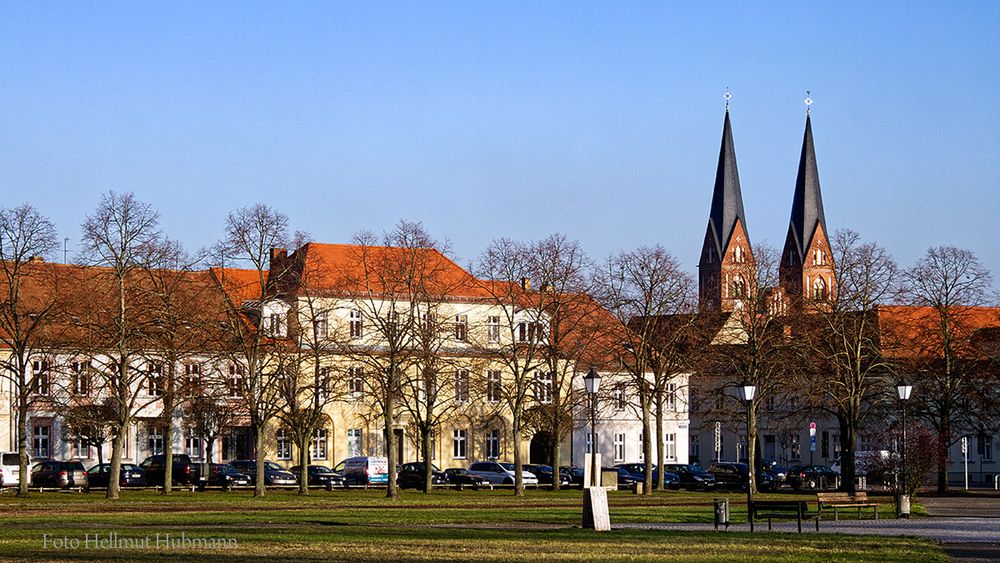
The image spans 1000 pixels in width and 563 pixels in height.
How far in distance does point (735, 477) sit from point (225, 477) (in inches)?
1005

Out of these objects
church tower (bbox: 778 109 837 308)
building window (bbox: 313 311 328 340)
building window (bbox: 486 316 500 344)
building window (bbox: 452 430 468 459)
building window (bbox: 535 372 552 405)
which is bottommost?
building window (bbox: 452 430 468 459)

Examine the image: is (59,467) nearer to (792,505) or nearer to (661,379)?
(661,379)

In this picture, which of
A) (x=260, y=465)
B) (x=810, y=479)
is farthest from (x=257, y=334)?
(x=810, y=479)

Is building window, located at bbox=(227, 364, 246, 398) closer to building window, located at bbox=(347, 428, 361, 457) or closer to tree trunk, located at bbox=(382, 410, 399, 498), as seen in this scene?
tree trunk, located at bbox=(382, 410, 399, 498)

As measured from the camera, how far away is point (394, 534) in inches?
1217

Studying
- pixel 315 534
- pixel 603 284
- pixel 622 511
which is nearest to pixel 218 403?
pixel 603 284

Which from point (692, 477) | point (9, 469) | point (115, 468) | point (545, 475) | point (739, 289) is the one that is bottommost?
point (692, 477)

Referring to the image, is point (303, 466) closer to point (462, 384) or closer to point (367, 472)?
point (367, 472)

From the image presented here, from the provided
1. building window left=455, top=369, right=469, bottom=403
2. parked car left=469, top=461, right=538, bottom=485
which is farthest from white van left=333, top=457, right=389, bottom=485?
building window left=455, top=369, right=469, bottom=403

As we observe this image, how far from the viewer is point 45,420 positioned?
7519 cm

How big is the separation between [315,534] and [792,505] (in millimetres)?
11722

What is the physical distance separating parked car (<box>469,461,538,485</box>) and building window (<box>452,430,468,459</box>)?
34.8 feet

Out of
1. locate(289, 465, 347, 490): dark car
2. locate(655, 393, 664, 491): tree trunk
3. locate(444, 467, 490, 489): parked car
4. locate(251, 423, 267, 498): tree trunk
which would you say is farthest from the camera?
locate(444, 467, 490, 489): parked car

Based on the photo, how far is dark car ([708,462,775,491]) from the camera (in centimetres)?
7138
